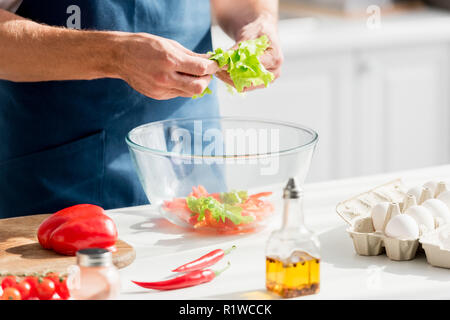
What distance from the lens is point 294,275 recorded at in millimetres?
1261

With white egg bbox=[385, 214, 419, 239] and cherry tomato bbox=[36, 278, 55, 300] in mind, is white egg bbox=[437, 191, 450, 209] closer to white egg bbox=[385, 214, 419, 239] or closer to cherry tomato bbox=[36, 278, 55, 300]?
white egg bbox=[385, 214, 419, 239]

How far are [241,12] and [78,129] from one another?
546mm

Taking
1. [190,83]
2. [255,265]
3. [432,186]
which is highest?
[190,83]

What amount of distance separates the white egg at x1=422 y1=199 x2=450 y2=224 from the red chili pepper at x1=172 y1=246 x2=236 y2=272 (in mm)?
Answer: 396

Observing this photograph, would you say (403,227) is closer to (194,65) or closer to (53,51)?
(194,65)

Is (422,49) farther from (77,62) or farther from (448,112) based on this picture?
(77,62)

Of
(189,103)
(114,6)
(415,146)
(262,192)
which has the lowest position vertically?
(415,146)

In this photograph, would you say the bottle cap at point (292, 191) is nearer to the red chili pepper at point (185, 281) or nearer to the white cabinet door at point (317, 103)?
the red chili pepper at point (185, 281)

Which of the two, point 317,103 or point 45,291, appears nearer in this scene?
point 45,291

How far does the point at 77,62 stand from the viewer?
173 centimetres

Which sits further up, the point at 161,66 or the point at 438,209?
the point at 161,66

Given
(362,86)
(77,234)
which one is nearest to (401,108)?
(362,86)
